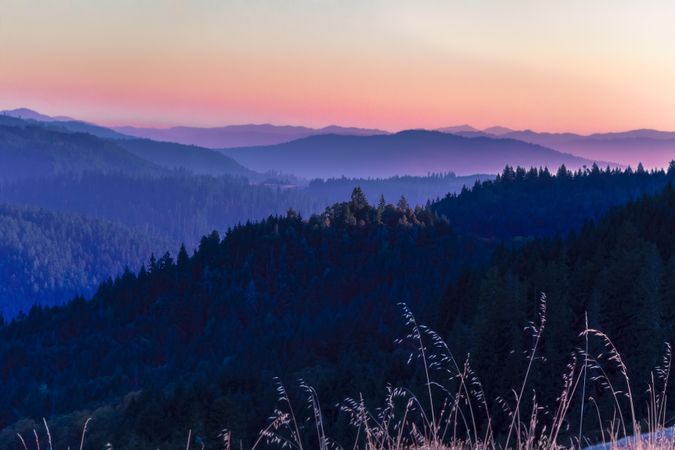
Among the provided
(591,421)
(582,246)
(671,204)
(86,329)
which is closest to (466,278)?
(582,246)

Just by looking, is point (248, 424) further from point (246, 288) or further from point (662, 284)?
point (246, 288)

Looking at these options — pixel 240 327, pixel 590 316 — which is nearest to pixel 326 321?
pixel 240 327

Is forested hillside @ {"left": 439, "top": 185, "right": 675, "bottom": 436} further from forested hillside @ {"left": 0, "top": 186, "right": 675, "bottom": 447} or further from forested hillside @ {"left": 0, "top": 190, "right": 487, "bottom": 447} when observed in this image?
forested hillside @ {"left": 0, "top": 190, "right": 487, "bottom": 447}

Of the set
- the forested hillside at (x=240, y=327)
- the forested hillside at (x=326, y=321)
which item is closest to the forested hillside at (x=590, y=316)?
the forested hillside at (x=326, y=321)

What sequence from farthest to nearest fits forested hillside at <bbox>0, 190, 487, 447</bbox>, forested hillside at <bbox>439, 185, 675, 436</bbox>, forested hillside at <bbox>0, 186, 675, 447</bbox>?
forested hillside at <bbox>0, 190, 487, 447</bbox>, forested hillside at <bbox>0, 186, 675, 447</bbox>, forested hillside at <bbox>439, 185, 675, 436</bbox>

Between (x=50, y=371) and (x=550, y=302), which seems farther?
(x=50, y=371)

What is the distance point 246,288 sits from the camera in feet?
591

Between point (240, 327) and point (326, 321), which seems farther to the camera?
point (240, 327)

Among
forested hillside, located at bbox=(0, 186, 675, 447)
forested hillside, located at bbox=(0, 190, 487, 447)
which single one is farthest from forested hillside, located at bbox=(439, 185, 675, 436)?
forested hillside, located at bbox=(0, 190, 487, 447)

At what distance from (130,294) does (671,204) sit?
146853 millimetres

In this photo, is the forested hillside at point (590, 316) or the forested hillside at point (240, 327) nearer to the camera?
the forested hillside at point (590, 316)

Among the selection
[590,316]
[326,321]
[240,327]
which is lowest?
[240,327]

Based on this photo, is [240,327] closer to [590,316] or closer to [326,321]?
[326,321]

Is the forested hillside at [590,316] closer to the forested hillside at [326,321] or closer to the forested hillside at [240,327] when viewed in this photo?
the forested hillside at [326,321]
